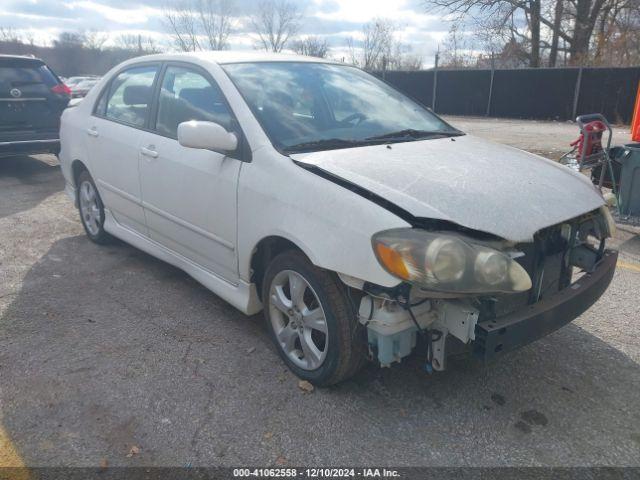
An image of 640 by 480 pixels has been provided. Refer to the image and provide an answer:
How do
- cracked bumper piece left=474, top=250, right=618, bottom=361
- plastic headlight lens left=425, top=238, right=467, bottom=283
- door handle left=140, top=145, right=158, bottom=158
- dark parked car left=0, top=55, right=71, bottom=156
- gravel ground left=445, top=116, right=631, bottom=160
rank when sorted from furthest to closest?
gravel ground left=445, top=116, right=631, bottom=160 < dark parked car left=0, top=55, right=71, bottom=156 < door handle left=140, top=145, right=158, bottom=158 < cracked bumper piece left=474, top=250, right=618, bottom=361 < plastic headlight lens left=425, top=238, right=467, bottom=283

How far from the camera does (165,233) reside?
12.4 feet

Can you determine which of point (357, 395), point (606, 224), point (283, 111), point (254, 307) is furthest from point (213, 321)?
point (606, 224)

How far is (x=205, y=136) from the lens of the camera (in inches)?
112

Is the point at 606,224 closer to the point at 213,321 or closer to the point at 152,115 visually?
the point at 213,321

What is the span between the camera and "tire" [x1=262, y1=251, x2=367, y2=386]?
2.49 m

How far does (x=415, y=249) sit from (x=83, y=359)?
6.90 feet

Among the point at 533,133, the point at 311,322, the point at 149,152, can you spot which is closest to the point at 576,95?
the point at 533,133

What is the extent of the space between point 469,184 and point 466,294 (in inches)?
24.4

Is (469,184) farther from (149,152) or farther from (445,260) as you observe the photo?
(149,152)

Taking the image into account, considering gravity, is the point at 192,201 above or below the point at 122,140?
below

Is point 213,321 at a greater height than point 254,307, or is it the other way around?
point 254,307

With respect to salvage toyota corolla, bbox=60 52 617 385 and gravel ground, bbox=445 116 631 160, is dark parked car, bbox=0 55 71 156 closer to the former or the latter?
salvage toyota corolla, bbox=60 52 617 385

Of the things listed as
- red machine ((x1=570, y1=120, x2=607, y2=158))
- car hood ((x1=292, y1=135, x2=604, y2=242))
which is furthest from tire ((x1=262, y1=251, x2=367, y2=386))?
red machine ((x1=570, y1=120, x2=607, y2=158))

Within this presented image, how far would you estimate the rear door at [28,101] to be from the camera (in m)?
7.66
